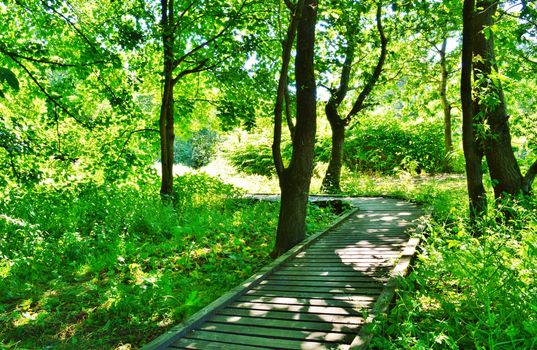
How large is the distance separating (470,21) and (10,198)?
959 centimetres

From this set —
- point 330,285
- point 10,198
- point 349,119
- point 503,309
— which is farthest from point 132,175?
point 503,309

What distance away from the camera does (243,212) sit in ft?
35.6

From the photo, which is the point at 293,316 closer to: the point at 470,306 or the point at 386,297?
the point at 386,297

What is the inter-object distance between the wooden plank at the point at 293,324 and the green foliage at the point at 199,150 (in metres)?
34.5

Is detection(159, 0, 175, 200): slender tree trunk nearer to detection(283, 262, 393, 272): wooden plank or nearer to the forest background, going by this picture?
the forest background

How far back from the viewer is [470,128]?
6422 millimetres

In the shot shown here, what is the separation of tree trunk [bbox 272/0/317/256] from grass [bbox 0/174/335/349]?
699mm

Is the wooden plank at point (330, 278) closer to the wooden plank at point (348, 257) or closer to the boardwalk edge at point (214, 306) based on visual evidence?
the boardwalk edge at point (214, 306)

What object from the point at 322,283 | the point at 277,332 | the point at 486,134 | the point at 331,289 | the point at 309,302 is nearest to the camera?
the point at 277,332

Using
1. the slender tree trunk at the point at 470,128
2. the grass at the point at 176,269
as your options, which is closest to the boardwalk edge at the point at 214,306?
the grass at the point at 176,269

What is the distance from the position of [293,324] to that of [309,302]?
60cm

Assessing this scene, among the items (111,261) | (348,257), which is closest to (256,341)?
(348,257)

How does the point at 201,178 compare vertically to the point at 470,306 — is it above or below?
above

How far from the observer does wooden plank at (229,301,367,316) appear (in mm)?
4324
